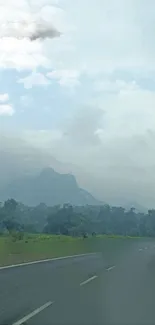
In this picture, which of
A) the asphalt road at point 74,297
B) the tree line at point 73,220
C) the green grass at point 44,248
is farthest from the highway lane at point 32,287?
the tree line at point 73,220

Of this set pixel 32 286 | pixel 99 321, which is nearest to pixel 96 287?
pixel 32 286

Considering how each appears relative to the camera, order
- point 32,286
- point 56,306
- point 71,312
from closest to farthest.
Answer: point 71,312, point 56,306, point 32,286

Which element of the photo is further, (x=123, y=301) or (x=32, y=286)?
(x=32, y=286)

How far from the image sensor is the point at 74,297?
1452cm

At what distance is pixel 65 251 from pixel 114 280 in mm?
19825

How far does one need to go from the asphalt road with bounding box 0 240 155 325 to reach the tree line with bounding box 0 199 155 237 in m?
42.8

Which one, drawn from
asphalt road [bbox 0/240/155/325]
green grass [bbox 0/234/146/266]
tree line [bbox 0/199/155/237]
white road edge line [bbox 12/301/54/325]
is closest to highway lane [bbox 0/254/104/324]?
asphalt road [bbox 0/240/155/325]

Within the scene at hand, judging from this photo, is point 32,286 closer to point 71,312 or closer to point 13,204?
point 71,312

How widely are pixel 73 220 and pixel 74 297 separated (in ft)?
255

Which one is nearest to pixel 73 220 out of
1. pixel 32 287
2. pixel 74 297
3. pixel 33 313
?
pixel 32 287

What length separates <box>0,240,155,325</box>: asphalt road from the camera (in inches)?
442

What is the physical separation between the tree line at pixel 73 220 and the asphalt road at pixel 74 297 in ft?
140

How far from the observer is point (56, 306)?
12.8 meters

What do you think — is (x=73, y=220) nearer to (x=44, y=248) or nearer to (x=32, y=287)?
(x=44, y=248)
